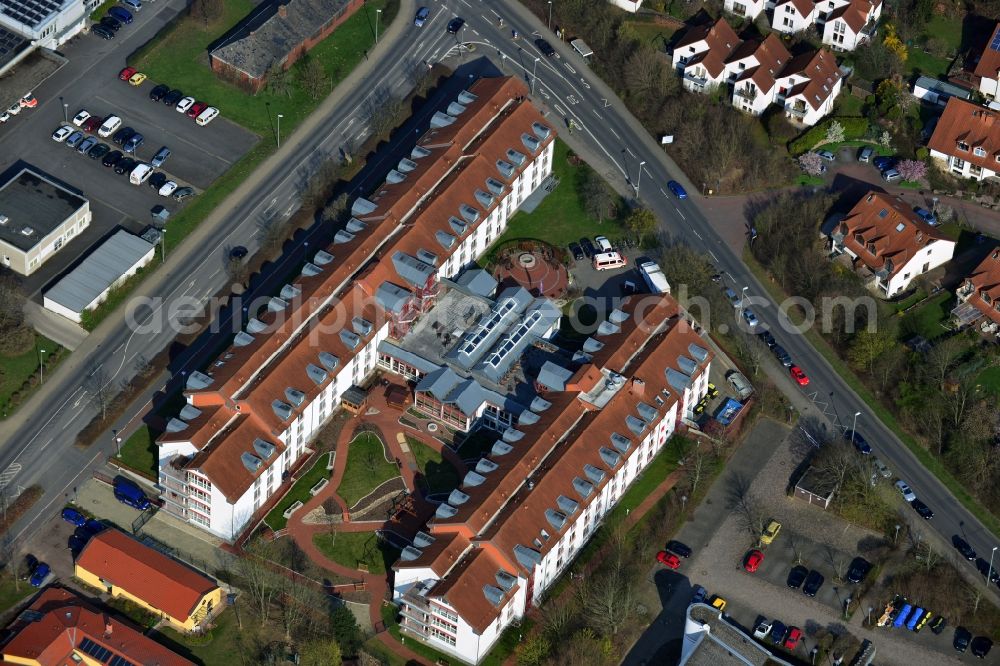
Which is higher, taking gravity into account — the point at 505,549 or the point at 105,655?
the point at 505,549

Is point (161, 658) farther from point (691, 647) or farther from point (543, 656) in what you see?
point (691, 647)

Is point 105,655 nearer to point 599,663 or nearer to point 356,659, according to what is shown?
point 356,659

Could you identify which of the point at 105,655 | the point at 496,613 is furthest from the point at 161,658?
the point at 496,613

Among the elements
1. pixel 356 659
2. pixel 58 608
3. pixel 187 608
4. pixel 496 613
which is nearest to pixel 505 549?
pixel 496 613

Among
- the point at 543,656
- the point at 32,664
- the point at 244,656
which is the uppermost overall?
the point at 543,656

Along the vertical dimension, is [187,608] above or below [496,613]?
below

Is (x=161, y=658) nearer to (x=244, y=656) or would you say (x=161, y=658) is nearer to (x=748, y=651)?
(x=244, y=656)
